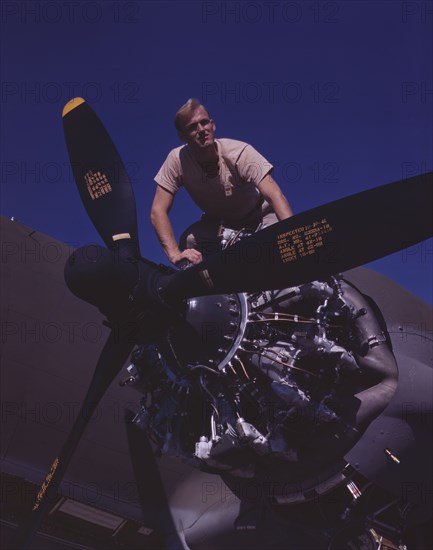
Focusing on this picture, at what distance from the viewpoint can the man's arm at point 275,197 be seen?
22.6ft

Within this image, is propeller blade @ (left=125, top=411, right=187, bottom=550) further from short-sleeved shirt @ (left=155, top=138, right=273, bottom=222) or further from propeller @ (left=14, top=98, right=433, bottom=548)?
short-sleeved shirt @ (left=155, top=138, right=273, bottom=222)

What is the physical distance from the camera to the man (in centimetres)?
695

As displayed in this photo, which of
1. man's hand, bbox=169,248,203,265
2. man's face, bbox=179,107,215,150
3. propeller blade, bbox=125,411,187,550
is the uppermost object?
man's face, bbox=179,107,215,150

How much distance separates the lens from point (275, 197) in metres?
6.90

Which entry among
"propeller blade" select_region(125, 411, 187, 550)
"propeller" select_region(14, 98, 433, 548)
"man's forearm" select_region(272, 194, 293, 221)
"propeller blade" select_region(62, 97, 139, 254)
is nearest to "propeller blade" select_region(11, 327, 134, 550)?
"propeller" select_region(14, 98, 433, 548)

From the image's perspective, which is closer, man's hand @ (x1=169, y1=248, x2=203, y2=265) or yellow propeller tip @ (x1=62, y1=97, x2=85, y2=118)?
man's hand @ (x1=169, y1=248, x2=203, y2=265)

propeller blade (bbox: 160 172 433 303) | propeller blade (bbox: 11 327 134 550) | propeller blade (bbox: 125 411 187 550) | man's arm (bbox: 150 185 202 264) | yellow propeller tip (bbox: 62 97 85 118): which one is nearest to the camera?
propeller blade (bbox: 160 172 433 303)

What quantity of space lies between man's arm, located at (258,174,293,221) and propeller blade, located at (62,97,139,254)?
161 cm

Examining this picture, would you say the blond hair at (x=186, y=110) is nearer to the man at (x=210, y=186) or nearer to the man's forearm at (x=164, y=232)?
the man at (x=210, y=186)

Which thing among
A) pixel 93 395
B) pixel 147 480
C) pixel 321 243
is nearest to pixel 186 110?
pixel 321 243

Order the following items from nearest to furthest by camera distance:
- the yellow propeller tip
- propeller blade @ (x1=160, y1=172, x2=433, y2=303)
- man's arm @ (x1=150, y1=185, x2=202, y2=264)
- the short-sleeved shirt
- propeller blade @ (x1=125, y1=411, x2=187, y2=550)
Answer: propeller blade @ (x1=160, y1=172, x2=433, y2=303)
the short-sleeved shirt
man's arm @ (x1=150, y1=185, x2=202, y2=264)
the yellow propeller tip
propeller blade @ (x1=125, y1=411, x2=187, y2=550)

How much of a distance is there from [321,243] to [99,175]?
10.3ft

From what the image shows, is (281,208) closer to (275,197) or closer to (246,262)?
(275,197)

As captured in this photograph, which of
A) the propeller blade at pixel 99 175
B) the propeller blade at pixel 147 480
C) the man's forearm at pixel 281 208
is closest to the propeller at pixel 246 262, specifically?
the propeller blade at pixel 99 175
